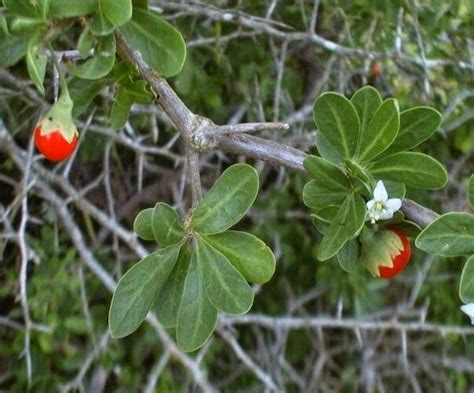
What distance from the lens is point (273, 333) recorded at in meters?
2.14

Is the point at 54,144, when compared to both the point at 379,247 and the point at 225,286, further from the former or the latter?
the point at 379,247

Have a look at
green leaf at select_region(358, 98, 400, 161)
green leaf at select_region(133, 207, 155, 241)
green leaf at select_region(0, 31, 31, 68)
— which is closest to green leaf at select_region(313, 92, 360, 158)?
green leaf at select_region(358, 98, 400, 161)

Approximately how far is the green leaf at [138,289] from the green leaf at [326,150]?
204 millimetres

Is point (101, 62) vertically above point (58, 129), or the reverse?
point (101, 62)

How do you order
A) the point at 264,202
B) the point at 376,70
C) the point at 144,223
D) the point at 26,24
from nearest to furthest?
the point at 26,24, the point at 144,223, the point at 376,70, the point at 264,202

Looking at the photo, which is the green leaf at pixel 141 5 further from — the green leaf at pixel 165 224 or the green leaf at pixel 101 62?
the green leaf at pixel 165 224

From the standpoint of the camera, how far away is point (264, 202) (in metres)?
1.99

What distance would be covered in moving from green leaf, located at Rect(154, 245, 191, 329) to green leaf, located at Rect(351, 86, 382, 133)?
0.84 feet

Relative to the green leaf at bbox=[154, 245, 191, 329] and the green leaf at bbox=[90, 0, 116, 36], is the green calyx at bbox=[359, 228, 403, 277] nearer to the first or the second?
the green leaf at bbox=[154, 245, 191, 329]

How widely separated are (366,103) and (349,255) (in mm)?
182

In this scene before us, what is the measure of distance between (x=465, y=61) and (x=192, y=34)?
24.8 inches

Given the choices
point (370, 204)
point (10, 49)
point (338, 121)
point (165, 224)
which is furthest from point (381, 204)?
point (10, 49)

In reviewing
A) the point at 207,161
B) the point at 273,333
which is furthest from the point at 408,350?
the point at 207,161

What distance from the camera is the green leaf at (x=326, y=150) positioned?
983 millimetres
